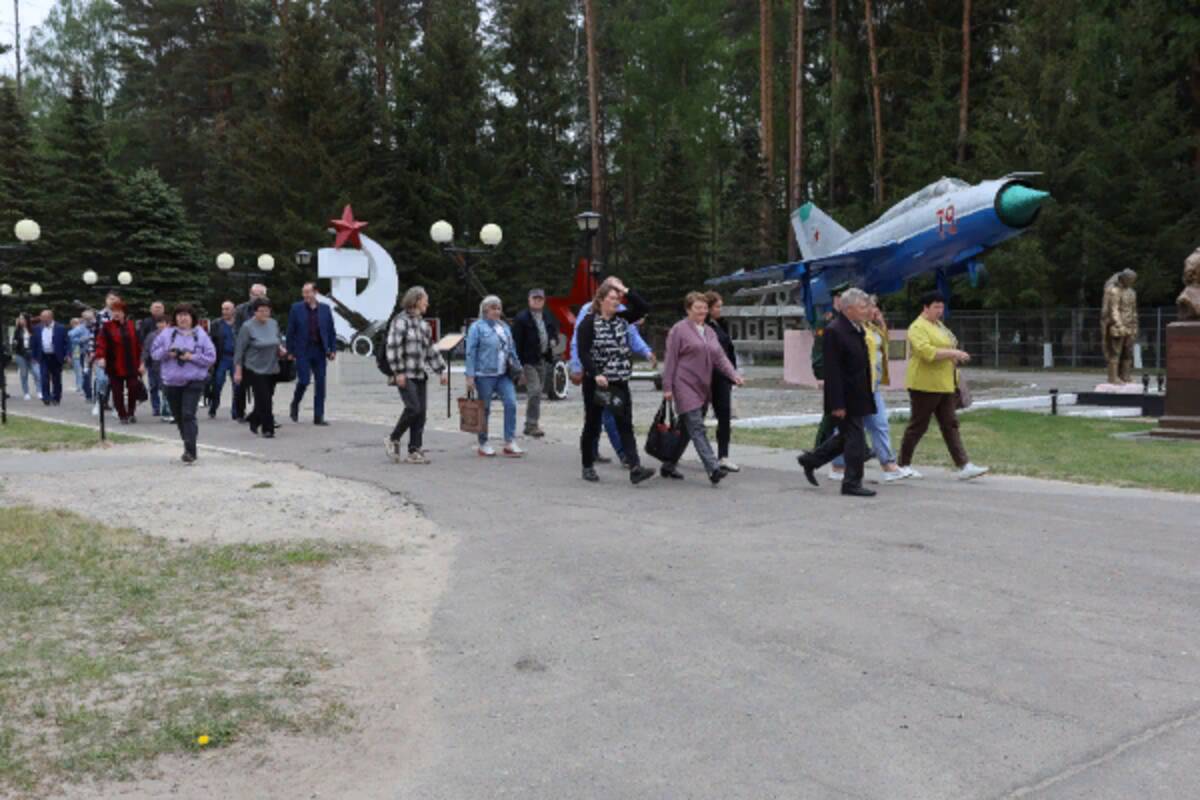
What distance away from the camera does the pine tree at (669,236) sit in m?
45.6

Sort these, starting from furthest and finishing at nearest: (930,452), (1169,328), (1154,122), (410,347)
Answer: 1. (1154,122)
2. (1169,328)
3. (930,452)
4. (410,347)

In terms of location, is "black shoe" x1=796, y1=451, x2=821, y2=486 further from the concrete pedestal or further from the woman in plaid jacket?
the concrete pedestal

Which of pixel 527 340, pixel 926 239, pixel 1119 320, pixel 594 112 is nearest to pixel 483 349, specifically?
pixel 527 340

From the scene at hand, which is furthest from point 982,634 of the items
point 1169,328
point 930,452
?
point 1169,328

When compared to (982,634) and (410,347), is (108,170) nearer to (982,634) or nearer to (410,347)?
(410,347)

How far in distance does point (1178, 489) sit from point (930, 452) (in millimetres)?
3093

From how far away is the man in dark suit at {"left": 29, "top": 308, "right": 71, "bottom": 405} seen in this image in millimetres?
21578

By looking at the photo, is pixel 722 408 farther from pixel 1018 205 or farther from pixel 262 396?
pixel 1018 205

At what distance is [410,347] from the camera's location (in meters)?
11.3

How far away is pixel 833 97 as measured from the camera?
147 ft

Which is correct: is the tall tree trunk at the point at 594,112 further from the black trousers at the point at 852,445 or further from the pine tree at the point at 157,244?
the black trousers at the point at 852,445

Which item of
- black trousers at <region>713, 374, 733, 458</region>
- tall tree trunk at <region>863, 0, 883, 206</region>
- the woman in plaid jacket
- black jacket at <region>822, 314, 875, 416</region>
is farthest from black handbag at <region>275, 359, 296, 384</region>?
tall tree trunk at <region>863, 0, 883, 206</region>

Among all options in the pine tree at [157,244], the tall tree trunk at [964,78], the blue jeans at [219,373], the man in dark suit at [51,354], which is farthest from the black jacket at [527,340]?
the pine tree at [157,244]

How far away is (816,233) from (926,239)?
686 cm
